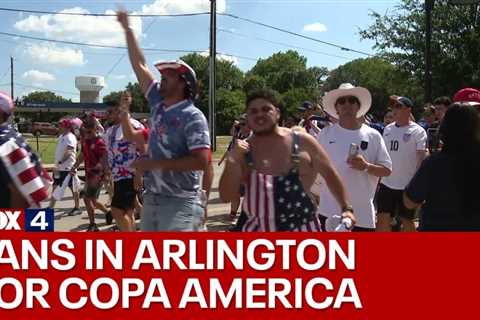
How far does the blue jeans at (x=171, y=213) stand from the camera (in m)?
3.91

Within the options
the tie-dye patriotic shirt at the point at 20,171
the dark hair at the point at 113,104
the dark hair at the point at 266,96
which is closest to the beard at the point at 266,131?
the dark hair at the point at 266,96

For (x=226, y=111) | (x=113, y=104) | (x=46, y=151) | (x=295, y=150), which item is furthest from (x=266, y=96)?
(x=226, y=111)

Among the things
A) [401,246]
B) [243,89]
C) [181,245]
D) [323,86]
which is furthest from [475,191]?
[323,86]

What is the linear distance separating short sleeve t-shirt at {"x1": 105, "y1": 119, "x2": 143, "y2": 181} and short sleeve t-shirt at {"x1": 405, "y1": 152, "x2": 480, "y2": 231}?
13.0 ft

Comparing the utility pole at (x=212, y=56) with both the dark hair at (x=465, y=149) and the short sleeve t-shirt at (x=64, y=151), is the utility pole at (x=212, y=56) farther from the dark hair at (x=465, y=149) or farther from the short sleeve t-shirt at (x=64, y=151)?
the dark hair at (x=465, y=149)

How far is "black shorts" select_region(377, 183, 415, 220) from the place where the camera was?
649 cm

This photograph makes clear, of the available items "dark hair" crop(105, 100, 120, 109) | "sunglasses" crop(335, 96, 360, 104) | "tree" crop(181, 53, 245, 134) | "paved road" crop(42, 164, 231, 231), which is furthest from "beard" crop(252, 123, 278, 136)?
"tree" crop(181, 53, 245, 134)

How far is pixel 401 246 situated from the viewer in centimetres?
316

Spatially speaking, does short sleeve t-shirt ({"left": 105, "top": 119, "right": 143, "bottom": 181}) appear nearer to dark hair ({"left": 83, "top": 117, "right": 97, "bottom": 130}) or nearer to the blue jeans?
dark hair ({"left": 83, "top": 117, "right": 97, "bottom": 130})

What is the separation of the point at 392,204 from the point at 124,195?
303 centimetres

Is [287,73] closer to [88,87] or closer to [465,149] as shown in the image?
[88,87]

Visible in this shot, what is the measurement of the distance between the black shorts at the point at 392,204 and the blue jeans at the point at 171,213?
3.16m

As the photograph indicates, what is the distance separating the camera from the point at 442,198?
3391 mm

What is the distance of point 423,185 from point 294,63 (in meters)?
97.8
